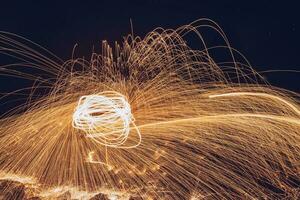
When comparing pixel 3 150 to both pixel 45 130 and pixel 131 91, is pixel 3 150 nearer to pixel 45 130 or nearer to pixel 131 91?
pixel 45 130

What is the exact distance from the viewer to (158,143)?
11047 mm

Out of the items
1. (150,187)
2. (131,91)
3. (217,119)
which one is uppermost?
(131,91)

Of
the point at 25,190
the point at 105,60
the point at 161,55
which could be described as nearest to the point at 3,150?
the point at 25,190

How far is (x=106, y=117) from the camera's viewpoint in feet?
34.6

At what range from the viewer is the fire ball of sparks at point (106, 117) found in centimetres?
1043

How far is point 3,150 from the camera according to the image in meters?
11.7

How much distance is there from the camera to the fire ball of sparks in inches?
411

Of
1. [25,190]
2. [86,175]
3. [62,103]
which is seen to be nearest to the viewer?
[25,190]

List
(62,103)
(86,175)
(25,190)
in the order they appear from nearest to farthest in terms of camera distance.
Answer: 1. (25,190)
2. (86,175)
3. (62,103)

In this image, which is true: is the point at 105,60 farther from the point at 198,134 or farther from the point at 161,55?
the point at 198,134

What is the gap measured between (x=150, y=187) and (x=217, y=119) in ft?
6.86

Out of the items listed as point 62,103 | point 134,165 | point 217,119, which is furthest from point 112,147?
point 217,119

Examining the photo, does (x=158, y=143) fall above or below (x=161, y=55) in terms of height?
below

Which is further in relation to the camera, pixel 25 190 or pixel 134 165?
pixel 134 165
